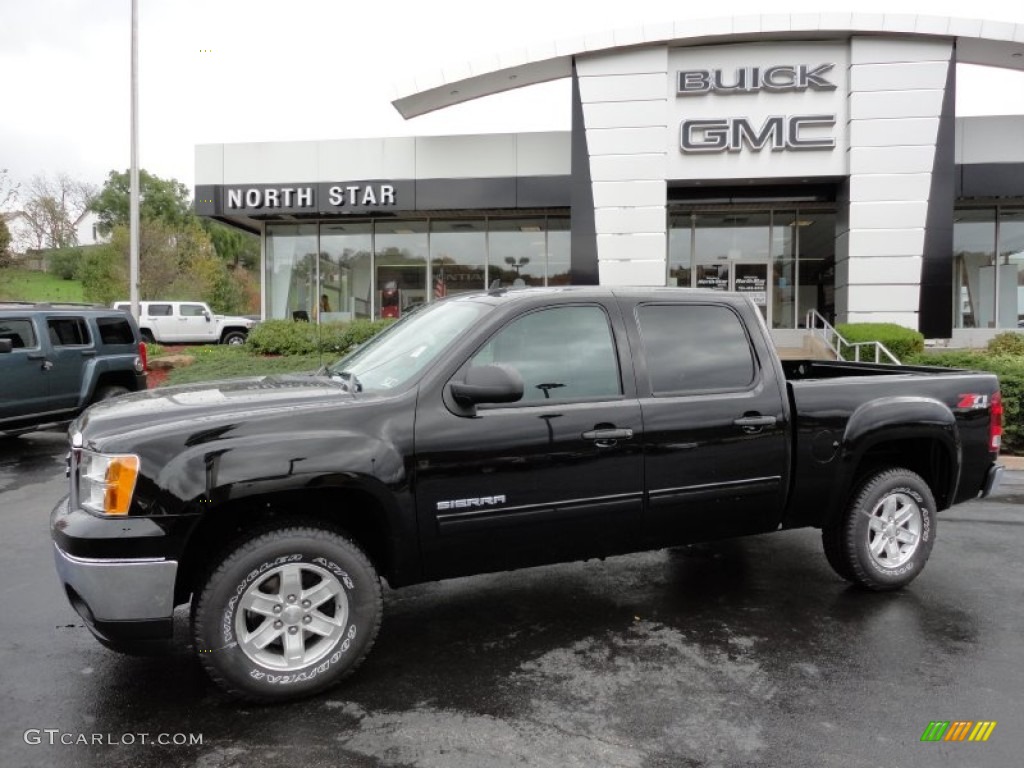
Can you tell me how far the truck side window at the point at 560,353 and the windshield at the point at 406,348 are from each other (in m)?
0.20

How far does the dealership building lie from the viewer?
17828 mm

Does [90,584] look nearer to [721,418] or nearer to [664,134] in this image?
[721,418]

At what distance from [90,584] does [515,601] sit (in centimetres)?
237

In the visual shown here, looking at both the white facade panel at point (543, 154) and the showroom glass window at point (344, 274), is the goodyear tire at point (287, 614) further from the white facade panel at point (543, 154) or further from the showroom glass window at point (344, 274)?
the showroom glass window at point (344, 274)

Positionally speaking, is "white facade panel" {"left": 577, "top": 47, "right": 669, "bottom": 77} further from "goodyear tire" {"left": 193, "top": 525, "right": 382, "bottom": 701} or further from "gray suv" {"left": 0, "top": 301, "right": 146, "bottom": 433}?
"goodyear tire" {"left": 193, "top": 525, "right": 382, "bottom": 701}

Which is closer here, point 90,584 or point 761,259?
point 90,584


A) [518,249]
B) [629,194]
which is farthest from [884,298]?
[518,249]

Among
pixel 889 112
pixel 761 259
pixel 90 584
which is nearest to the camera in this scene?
pixel 90 584

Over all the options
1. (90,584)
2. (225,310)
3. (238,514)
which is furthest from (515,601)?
(225,310)

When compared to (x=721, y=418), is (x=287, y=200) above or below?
above

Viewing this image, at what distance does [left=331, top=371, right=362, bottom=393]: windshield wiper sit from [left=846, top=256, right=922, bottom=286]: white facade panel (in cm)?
1641

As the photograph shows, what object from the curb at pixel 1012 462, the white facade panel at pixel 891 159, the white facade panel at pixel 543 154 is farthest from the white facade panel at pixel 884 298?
the curb at pixel 1012 462

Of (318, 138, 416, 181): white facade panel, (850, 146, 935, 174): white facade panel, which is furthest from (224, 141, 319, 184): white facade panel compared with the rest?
(850, 146, 935, 174): white facade panel

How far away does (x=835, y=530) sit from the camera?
16.0ft
